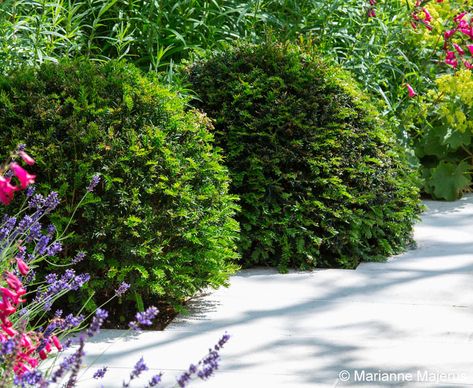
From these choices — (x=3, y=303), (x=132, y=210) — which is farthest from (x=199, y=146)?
(x=3, y=303)

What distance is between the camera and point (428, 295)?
4688 millimetres

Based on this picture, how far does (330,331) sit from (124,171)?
1.19 metres

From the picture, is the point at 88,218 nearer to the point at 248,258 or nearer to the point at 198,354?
the point at 198,354

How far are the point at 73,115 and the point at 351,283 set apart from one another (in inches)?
71.1

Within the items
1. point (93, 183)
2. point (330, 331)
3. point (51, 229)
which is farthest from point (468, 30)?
point (93, 183)

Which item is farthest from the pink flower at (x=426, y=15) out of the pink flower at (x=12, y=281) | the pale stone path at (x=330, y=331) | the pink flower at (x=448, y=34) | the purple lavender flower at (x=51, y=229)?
the pink flower at (x=12, y=281)

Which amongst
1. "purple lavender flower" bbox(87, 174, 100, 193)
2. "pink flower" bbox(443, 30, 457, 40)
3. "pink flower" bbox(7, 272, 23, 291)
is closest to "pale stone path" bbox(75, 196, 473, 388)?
"purple lavender flower" bbox(87, 174, 100, 193)

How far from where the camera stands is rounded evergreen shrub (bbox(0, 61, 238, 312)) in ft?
13.3

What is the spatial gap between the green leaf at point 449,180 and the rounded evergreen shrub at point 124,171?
10.1ft

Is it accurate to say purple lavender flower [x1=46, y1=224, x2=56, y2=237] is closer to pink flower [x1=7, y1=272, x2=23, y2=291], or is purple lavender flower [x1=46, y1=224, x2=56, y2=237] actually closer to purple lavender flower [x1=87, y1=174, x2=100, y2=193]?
purple lavender flower [x1=87, y1=174, x2=100, y2=193]

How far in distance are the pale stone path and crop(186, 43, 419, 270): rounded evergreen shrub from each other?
18 centimetres

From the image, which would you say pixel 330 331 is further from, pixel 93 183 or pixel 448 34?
pixel 448 34

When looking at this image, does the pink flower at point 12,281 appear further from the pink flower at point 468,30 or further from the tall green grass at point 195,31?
the pink flower at point 468,30

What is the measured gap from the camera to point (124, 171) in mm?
4086
